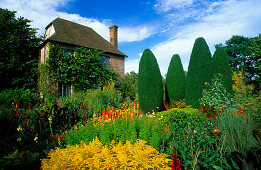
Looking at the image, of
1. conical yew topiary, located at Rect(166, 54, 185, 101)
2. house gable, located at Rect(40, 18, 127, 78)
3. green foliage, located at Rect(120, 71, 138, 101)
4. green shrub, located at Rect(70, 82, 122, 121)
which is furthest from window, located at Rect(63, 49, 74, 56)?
conical yew topiary, located at Rect(166, 54, 185, 101)

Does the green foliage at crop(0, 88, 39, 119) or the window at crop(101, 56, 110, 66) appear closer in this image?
the green foliage at crop(0, 88, 39, 119)

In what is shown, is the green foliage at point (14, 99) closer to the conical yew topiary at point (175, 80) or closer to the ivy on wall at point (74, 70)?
the ivy on wall at point (74, 70)

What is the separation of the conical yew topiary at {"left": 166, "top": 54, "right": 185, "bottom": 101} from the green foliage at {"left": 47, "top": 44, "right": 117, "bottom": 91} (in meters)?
5.99

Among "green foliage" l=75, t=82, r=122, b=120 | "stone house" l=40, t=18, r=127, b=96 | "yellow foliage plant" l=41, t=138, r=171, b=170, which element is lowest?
"yellow foliage plant" l=41, t=138, r=171, b=170

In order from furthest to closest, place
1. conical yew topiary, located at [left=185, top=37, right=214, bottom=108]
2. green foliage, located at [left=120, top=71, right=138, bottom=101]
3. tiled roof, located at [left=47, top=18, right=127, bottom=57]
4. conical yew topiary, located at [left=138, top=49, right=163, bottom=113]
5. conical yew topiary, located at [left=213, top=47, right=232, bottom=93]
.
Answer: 1. green foliage, located at [left=120, top=71, right=138, bottom=101]
2. tiled roof, located at [left=47, top=18, right=127, bottom=57]
3. conical yew topiary, located at [left=213, top=47, right=232, bottom=93]
4. conical yew topiary, located at [left=138, top=49, right=163, bottom=113]
5. conical yew topiary, located at [left=185, top=37, right=214, bottom=108]

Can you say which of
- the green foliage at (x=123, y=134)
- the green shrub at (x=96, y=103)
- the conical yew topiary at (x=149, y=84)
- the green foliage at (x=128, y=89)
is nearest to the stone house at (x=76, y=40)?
the green foliage at (x=128, y=89)

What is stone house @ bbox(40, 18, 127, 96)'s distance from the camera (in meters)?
13.1

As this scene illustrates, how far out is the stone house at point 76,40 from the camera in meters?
13.1

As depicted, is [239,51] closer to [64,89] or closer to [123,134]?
[64,89]

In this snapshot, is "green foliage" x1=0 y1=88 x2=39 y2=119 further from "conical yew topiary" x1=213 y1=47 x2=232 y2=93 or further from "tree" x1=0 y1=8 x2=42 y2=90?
"conical yew topiary" x1=213 y1=47 x2=232 y2=93

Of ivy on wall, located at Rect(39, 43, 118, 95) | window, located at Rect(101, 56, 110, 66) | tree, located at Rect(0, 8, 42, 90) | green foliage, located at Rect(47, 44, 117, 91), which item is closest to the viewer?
ivy on wall, located at Rect(39, 43, 118, 95)

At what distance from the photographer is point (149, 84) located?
960 cm

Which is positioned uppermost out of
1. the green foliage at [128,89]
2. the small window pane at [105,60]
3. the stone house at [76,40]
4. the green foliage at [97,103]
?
the stone house at [76,40]

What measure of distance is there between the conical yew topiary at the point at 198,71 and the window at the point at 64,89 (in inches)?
369
